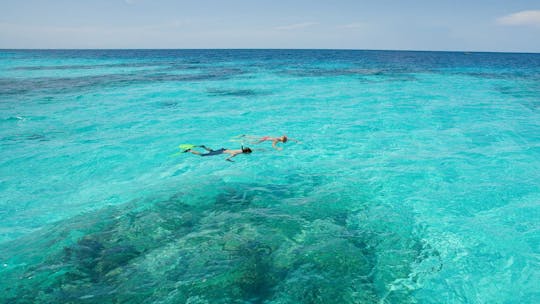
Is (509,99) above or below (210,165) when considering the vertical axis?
above

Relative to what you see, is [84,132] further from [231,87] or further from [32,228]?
[231,87]

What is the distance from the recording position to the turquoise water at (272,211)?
490 centimetres

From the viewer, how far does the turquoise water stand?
4902 mm

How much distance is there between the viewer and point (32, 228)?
6836 millimetres

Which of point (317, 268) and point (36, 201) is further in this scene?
point (36, 201)

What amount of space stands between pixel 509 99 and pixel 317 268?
76.7 ft

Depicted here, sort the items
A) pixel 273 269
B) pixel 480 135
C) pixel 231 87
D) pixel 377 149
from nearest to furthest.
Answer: pixel 273 269
pixel 377 149
pixel 480 135
pixel 231 87

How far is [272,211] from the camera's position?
6957 millimetres

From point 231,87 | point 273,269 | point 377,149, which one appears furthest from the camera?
point 231,87

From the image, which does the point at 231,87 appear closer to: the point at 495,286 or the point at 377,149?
the point at 377,149

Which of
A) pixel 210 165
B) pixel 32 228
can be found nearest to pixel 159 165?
pixel 210 165

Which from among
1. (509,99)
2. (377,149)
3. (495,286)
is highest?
(509,99)

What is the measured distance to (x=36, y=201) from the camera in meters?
8.07

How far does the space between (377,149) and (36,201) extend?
10.8 metres
